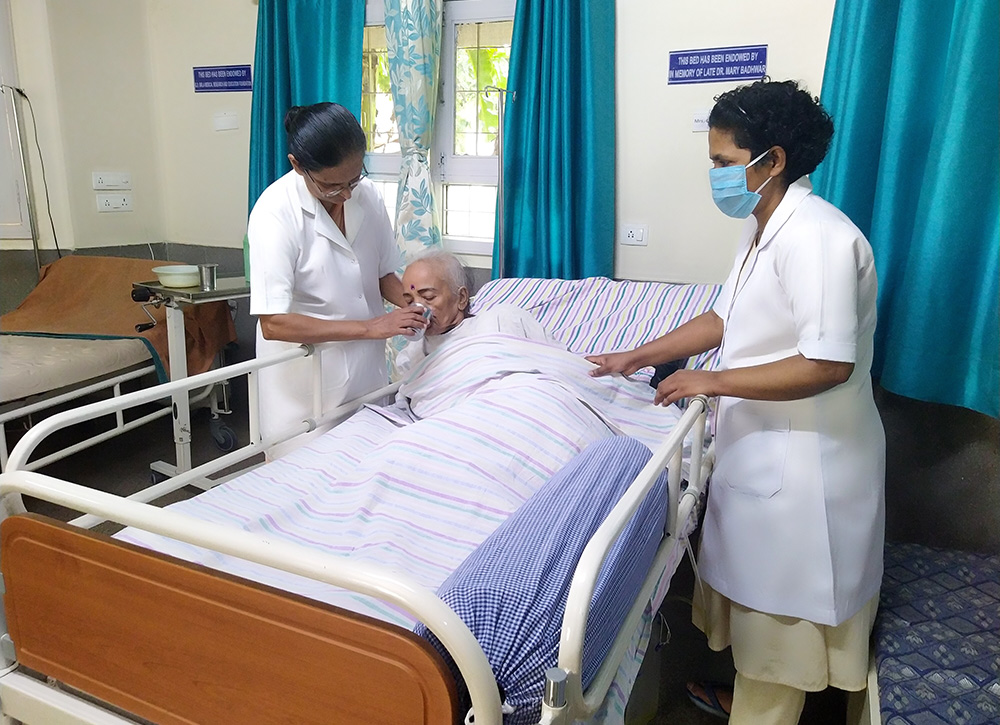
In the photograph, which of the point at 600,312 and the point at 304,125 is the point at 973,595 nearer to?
the point at 600,312

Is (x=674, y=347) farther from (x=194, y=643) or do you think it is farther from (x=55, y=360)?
(x=55, y=360)

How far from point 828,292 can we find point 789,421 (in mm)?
301

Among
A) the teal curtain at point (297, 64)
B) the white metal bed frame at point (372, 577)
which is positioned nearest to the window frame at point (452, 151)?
the teal curtain at point (297, 64)

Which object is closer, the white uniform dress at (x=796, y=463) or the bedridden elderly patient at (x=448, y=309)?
the white uniform dress at (x=796, y=463)

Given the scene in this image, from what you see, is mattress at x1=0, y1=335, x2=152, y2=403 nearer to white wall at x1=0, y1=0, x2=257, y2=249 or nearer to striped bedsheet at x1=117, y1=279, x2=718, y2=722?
white wall at x1=0, y1=0, x2=257, y2=249

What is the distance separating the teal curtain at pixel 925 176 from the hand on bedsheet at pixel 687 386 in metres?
0.94

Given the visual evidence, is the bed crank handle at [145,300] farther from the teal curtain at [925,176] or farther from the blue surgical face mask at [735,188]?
the teal curtain at [925,176]

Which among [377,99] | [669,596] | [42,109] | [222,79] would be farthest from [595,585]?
[42,109]

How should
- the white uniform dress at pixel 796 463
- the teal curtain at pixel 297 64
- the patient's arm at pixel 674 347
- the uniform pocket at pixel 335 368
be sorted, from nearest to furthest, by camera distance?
the white uniform dress at pixel 796 463, the patient's arm at pixel 674 347, the uniform pocket at pixel 335 368, the teal curtain at pixel 297 64

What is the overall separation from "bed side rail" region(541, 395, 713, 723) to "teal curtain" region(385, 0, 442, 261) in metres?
1.98

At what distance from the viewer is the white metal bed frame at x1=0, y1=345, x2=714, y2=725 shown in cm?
82

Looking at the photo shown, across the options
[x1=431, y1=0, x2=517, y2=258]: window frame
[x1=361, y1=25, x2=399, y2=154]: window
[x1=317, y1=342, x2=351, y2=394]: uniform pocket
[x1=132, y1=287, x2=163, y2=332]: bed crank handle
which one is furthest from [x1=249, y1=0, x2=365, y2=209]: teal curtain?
[x1=317, y1=342, x2=351, y2=394]: uniform pocket

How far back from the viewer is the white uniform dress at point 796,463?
1414 mm

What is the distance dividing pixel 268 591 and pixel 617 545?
1.79 feet
